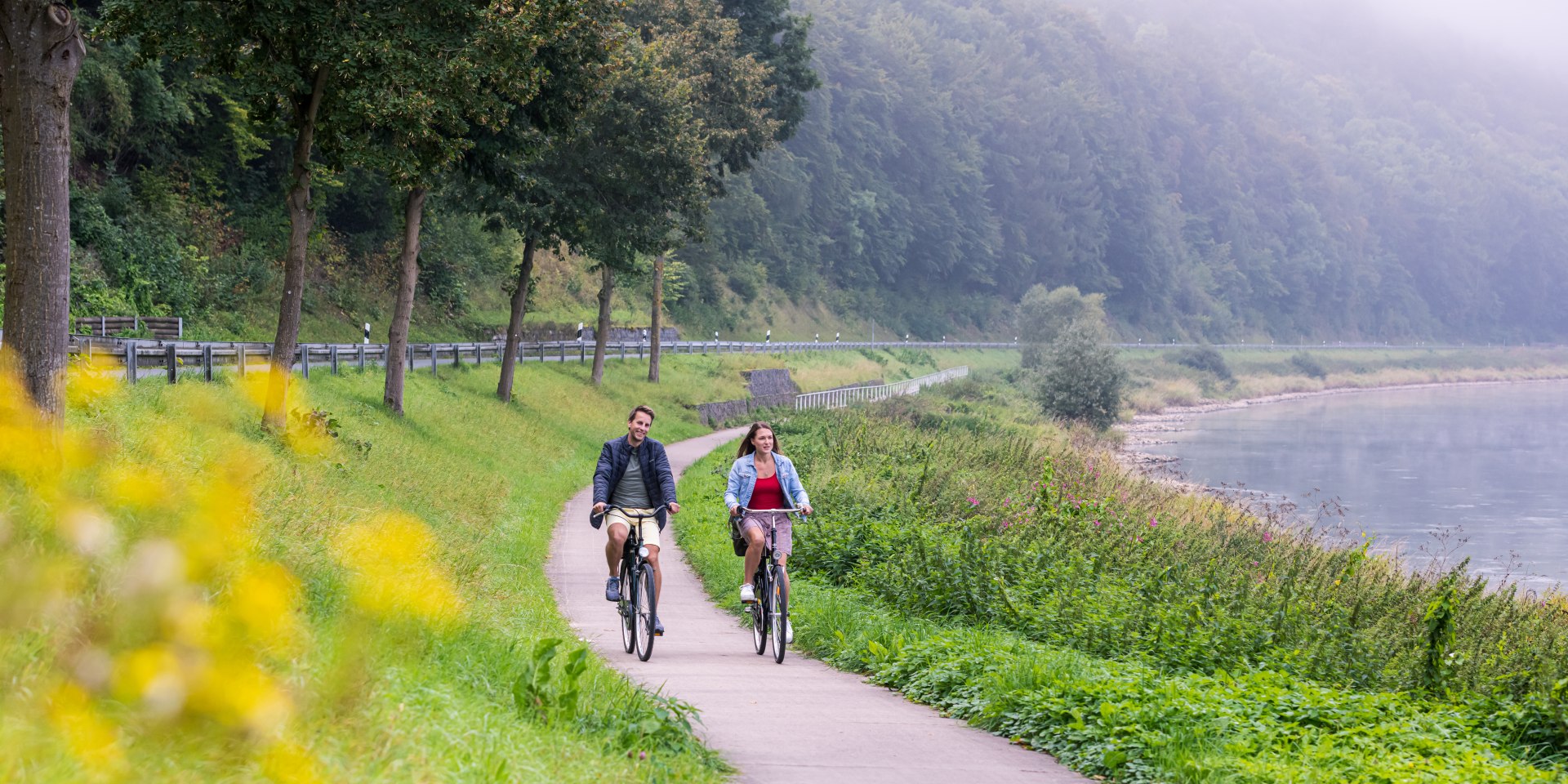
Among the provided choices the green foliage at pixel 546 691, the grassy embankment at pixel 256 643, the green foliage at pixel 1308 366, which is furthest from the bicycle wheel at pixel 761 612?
the green foliage at pixel 1308 366

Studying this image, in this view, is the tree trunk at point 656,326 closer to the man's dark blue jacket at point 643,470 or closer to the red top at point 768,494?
the red top at point 768,494

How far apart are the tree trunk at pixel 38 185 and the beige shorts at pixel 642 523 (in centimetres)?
412

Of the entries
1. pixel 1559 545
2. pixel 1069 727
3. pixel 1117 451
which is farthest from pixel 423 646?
pixel 1117 451

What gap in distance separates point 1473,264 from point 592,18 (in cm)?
18732

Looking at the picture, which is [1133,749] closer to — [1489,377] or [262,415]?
[262,415]

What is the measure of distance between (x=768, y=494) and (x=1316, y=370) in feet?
385

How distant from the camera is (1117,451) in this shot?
53750 millimetres

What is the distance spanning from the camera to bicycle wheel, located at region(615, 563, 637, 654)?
1197 cm

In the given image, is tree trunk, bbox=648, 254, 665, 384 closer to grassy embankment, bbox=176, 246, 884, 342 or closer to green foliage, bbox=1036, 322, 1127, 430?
grassy embankment, bbox=176, 246, 884, 342

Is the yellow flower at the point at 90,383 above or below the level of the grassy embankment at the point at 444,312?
below

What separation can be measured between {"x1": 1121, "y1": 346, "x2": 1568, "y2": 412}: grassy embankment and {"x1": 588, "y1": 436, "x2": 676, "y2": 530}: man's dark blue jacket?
74.1m

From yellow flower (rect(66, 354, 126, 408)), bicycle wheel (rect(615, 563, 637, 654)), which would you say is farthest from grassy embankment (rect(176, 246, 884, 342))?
bicycle wheel (rect(615, 563, 637, 654))

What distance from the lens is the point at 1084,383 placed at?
2440 inches

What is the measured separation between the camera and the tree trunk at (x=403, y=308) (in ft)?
90.4
